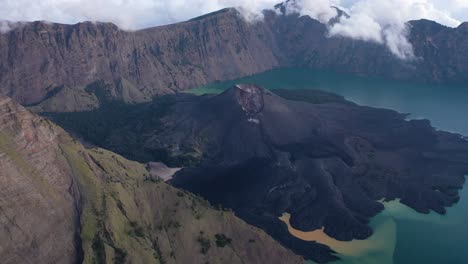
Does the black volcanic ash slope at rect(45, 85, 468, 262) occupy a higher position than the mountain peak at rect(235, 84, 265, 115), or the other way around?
the mountain peak at rect(235, 84, 265, 115)

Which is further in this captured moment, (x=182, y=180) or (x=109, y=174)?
(x=182, y=180)

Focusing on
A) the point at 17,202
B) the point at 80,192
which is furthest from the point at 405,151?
the point at 17,202

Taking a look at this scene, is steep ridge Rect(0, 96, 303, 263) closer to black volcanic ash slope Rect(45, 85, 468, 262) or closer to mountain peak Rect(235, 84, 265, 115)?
black volcanic ash slope Rect(45, 85, 468, 262)

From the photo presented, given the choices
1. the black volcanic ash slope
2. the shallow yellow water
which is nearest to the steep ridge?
the shallow yellow water

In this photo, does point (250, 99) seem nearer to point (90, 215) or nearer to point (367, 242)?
point (367, 242)

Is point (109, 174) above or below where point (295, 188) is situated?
above

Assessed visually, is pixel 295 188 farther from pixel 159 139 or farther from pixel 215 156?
pixel 159 139
